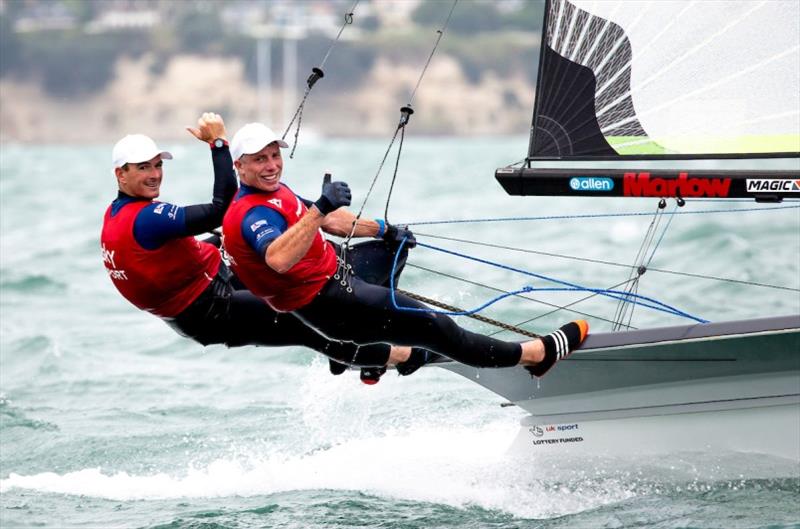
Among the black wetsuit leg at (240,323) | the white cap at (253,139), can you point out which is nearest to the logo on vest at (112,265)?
the black wetsuit leg at (240,323)

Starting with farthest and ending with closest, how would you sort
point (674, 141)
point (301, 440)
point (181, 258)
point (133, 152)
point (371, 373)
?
point (301, 440) → point (371, 373) → point (674, 141) → point (181, 258) → point (133, 152)

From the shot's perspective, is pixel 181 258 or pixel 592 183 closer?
pixel 181 258

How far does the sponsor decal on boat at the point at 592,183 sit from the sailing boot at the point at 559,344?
453 millimetres

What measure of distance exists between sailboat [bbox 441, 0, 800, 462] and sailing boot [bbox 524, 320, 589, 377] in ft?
0.47

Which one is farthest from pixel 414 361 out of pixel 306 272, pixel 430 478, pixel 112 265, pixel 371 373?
pixel 112 265

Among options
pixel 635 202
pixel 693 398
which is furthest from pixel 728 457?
pixel 635 202

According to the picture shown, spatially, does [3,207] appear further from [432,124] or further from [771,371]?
[432,124]

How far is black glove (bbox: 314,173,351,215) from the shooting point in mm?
3551

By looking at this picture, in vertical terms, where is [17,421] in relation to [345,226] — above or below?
below

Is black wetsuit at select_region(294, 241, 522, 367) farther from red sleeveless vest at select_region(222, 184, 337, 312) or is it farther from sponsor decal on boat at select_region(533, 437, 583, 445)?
sponsor decal on boat at select_region(533, 437, 583, 445)

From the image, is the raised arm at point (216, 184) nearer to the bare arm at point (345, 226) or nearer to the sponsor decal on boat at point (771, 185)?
the bare arm at point (345, 226)

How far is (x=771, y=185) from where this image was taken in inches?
162

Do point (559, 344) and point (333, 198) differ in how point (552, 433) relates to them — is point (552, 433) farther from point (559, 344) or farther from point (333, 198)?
point (333, 198)

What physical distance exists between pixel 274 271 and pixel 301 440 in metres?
1.62
